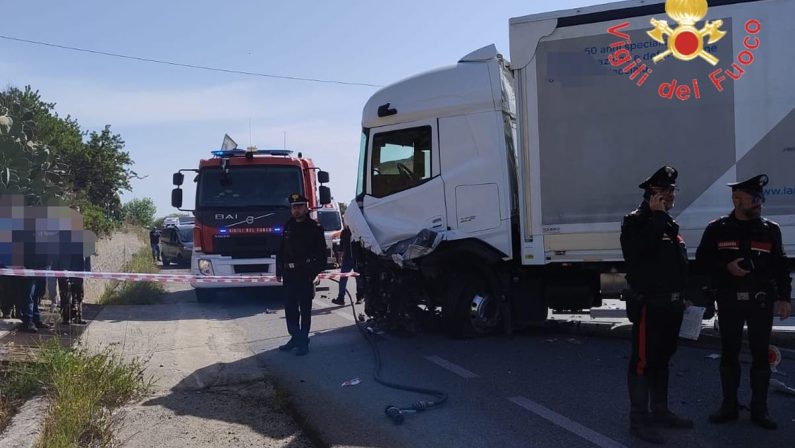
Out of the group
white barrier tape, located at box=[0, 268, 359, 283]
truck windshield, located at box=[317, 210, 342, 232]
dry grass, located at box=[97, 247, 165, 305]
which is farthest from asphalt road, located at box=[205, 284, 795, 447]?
truck windshield, located at box=[317, 210, 342, 232]

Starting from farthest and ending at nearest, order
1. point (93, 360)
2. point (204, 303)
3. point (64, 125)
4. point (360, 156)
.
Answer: point (64, 125) → point (204, 303) → point (360, 156) → point (93, 360)

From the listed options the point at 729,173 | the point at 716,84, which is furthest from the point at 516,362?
the point at 716,84

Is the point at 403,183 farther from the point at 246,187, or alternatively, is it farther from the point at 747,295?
the point at 246,187

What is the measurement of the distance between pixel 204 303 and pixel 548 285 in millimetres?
7786

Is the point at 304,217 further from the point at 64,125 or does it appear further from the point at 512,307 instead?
the point at 64,125

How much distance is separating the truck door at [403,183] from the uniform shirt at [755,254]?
3.50 m

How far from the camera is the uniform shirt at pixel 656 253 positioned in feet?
14.0

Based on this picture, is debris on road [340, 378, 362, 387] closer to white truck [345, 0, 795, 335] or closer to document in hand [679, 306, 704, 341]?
white truck [345, 0, 795, 335]

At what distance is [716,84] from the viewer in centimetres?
654

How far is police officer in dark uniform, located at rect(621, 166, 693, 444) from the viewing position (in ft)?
14.0

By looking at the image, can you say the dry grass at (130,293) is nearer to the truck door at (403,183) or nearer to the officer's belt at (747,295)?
the truck door at (403,183)

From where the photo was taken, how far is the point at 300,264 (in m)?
Result: 7.61

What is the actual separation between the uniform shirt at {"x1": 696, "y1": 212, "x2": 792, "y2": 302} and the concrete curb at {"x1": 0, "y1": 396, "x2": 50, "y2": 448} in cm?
465

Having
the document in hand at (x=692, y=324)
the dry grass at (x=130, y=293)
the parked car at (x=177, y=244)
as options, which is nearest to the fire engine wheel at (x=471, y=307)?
the document in hand at (x=692, y=324)
